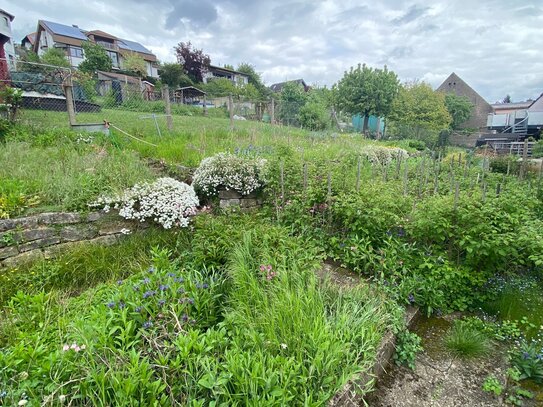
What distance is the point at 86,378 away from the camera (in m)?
1.37

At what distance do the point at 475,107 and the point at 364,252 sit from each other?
3911 centimetres

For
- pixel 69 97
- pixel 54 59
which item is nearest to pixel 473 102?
pixel 69 97

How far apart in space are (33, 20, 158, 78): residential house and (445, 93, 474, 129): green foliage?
3752 centimetres

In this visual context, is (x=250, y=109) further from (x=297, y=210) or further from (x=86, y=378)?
(x=86, y=378)

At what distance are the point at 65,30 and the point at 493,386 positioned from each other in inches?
1885

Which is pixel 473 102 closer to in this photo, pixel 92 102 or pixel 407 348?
pixel 92 102

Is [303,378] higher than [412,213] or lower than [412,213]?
lower

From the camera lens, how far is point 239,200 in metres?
4.29

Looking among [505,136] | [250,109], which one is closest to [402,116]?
[505,136]

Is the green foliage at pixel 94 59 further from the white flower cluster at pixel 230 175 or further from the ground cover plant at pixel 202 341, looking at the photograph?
the ground cover plant at pixel 202 341

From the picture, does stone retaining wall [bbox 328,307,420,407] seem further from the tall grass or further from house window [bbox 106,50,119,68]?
house window [bbox 106,50,119,68]

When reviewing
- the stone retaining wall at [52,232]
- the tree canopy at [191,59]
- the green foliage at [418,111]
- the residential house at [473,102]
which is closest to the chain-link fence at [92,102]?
the stone retaining wall at [52,232]

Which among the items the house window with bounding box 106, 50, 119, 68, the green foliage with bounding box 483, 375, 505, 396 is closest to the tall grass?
the green foliage with bounding box 483, 375, 505, 396

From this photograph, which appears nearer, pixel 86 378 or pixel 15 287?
pixel 86 378
